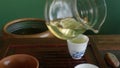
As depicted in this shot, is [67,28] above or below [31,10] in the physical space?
above

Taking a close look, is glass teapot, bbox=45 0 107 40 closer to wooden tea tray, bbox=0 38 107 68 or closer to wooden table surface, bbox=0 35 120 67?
wooden tea tray, bbox=0 38 107 68

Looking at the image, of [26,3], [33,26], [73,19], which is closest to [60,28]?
[73,19]

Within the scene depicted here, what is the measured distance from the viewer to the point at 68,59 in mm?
754

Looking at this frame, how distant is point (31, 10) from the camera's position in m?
1.33

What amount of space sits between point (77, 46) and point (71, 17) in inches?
3.8

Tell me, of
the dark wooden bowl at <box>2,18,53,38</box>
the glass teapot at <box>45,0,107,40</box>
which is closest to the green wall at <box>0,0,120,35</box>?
the dark wooden bowl at <box>2,18,53,38</box>

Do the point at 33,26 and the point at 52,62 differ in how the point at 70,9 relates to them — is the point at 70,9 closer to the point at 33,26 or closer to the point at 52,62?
the point at 52,62

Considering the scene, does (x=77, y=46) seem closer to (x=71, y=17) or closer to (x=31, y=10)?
(x=71, y=17)

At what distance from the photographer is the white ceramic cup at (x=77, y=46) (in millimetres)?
732

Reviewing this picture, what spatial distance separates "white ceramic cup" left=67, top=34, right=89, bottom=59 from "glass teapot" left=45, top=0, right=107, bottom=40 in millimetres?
32

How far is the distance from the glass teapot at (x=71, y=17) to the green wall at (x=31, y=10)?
1.50 ft

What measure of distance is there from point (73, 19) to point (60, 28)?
0.06m

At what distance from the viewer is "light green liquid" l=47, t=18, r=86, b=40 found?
68 centimetres

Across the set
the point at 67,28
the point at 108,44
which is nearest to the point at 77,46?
the point at 67,28
